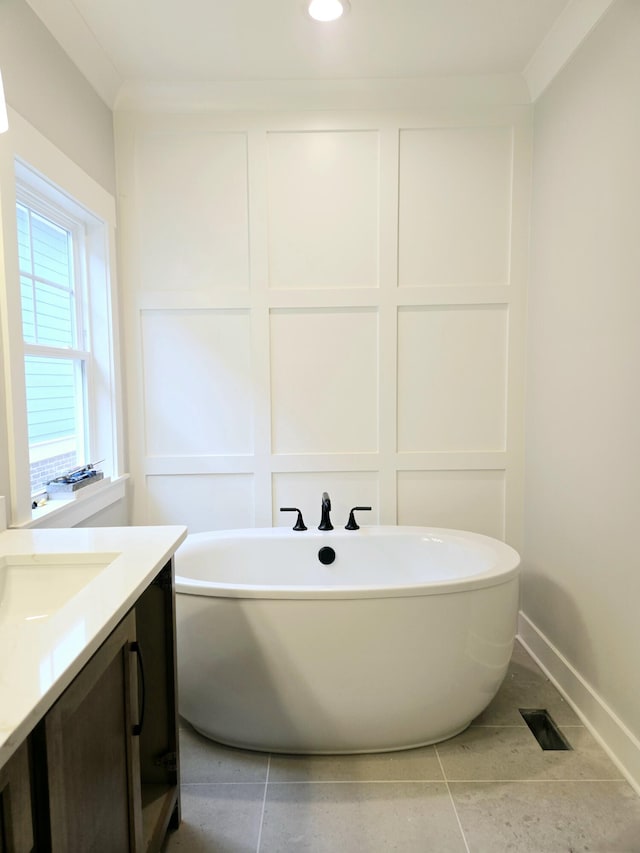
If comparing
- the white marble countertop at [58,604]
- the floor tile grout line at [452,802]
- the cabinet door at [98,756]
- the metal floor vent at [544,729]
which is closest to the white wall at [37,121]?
the white marble countertop at [58,604]

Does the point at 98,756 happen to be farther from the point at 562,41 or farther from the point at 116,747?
the point at 562,41

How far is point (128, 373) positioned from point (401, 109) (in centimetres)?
180

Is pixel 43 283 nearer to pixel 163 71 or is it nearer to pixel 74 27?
pixel 74 27

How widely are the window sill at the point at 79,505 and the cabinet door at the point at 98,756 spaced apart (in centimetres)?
75

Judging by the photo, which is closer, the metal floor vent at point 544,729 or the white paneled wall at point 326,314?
the metal floor vent at point 544,729

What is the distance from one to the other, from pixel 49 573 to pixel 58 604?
0.08m

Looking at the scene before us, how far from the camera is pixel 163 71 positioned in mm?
2295

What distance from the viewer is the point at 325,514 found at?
2.35m

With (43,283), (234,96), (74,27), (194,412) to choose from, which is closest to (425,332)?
(194,412)

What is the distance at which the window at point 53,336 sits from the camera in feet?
6.06

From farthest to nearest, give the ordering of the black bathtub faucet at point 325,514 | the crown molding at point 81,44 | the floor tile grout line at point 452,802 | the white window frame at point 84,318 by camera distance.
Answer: the black bathtub faucet at point 325,514 → the crown molding at point 81,44 → the white window frame at point 84,318 → the floor tile grout line at point 452,802

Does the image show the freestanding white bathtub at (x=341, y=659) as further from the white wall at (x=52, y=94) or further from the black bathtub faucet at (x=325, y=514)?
the white wall at (x=52, y=94)

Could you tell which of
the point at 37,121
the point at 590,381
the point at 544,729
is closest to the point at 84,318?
the point at 37,121

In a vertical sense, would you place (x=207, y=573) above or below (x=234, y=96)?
below
